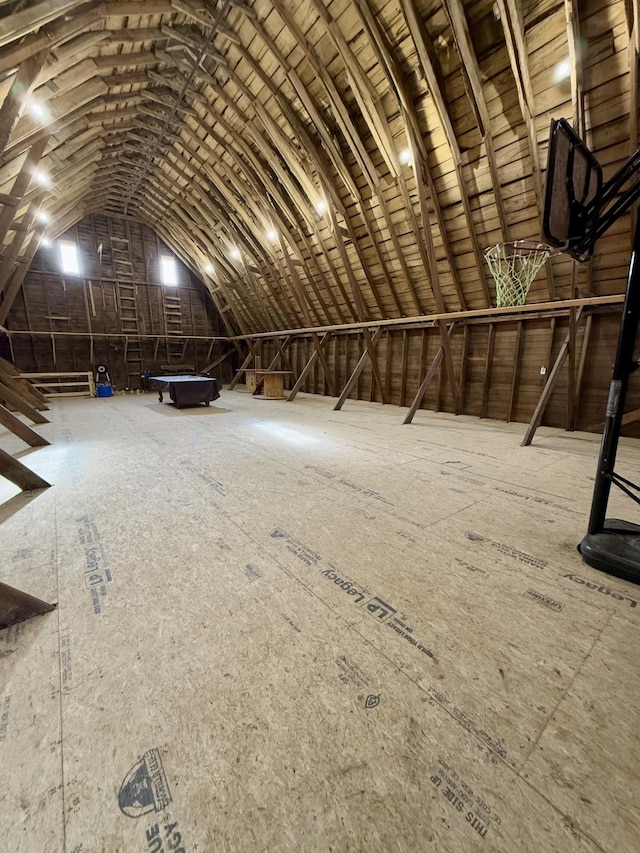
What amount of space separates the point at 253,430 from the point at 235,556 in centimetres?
329

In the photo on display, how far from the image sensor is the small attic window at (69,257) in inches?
407

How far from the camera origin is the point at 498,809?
2.46 feet

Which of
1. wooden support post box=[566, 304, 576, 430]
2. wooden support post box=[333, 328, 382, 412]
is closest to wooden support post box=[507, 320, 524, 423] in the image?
wooden support post box=[566, 304, 576, 430]

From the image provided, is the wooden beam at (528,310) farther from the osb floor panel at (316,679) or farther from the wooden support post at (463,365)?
the osb floor panel at (316,679)

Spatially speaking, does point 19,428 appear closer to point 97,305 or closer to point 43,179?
point 43,179

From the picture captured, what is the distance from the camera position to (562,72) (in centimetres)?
359

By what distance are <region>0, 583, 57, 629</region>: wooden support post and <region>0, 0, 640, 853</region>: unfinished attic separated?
11 millimetres

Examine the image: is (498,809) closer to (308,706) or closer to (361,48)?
(308,706)

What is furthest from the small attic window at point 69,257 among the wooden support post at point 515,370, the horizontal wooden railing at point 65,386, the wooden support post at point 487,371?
the wooden support post at point 515,370

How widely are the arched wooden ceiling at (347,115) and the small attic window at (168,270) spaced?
161 inches

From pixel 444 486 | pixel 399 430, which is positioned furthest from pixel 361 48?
pixel 444 486

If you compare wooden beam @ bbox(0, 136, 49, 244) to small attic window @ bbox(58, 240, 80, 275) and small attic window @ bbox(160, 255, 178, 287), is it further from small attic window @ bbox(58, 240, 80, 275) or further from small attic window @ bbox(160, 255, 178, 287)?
small attic window @ bbox(160, 255, 178, 287)

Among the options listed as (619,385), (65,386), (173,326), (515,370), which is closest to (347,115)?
(515,370)

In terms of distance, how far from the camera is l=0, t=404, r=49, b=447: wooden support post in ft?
10.4
